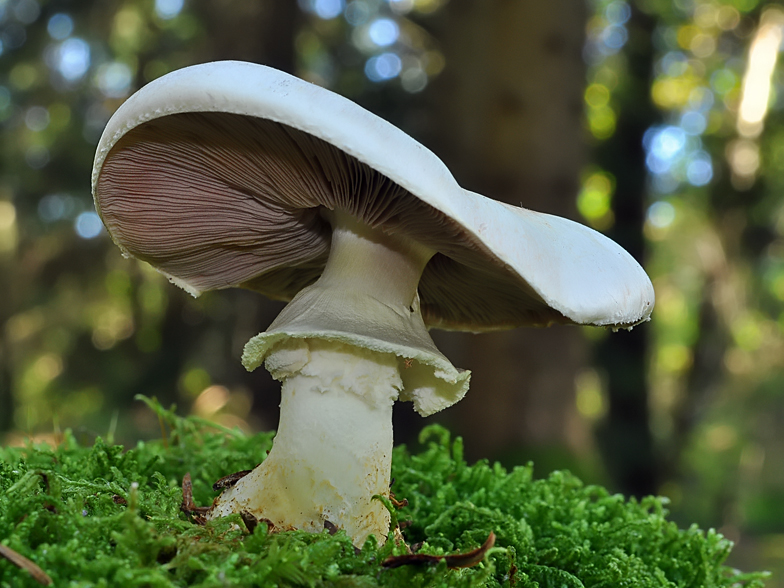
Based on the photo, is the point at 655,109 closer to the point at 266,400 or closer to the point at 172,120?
the point at 266,400

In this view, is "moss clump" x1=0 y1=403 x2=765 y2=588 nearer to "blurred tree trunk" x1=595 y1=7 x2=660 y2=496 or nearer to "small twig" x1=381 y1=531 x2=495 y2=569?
"small twig" x1=381 y1=531 x2=495 y2=569

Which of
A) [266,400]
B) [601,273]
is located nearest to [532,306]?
[601,273]

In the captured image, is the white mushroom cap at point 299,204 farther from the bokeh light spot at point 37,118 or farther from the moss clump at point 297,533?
the bokeh light spot at point 37,118

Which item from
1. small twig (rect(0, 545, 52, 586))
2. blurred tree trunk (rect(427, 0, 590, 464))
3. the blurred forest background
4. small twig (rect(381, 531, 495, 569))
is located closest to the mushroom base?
small twig (rect(381, 531, 495, 569))

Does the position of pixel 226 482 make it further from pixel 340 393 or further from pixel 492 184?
pixel 492 184

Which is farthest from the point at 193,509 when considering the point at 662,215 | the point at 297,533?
the point at 662,215
